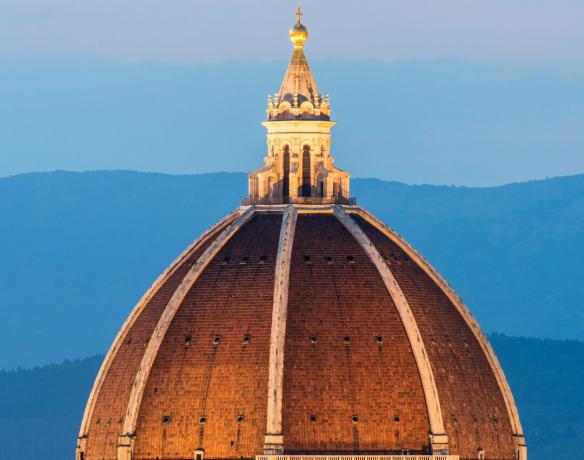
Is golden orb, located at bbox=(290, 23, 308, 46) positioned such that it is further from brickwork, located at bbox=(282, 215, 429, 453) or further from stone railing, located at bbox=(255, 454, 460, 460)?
stone railing, located at bbox=(255, 454, 460, 460)

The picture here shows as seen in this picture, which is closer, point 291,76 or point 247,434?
point 247,434

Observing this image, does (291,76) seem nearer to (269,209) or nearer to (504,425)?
(269,209)

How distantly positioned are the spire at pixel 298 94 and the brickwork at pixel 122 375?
18.7 feet

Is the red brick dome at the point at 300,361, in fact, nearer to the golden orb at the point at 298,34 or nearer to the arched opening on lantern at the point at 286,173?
the arched opening on lantern at the point at 286,173

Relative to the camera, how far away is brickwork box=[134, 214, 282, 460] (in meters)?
122

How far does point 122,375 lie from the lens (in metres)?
127

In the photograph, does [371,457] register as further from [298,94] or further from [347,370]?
[298,94]

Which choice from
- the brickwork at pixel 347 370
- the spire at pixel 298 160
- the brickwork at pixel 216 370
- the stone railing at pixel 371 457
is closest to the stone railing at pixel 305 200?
the spire at pixel 298 160

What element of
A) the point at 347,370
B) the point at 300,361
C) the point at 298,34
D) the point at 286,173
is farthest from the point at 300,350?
the point at 298,34

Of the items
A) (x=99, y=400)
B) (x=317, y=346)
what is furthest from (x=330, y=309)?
(x=99, y=400)

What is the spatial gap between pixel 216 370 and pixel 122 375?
538cm

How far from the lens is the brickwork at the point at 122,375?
412 feet

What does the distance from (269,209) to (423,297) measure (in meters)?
7.50

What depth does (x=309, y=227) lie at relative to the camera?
127 m
